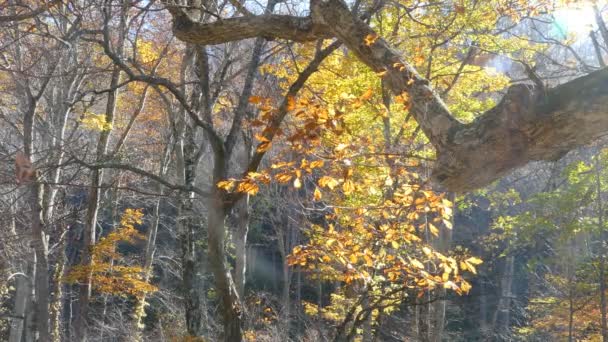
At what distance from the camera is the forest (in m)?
2.56

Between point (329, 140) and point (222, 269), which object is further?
point (222, 269)

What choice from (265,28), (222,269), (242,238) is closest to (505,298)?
(242,238)

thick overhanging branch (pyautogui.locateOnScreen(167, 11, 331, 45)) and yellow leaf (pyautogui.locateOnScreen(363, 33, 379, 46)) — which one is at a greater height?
thick overhanging branch (pyautogui.locateOnScreen(167, 11, 331, 45))

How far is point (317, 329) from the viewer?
14.7 m

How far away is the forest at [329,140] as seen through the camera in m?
2.56

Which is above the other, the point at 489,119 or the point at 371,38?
the point at 371,38

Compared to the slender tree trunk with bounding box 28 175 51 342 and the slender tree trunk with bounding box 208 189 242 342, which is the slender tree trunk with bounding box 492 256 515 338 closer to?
the slender tree trunk with bounding box 28 175 51 342

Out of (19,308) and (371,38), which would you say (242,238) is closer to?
(19,308)

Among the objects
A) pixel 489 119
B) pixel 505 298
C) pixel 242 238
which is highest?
pixel 489 119

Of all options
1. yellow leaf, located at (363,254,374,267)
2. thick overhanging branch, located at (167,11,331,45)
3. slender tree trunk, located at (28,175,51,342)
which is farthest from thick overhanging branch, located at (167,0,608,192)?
slender tree trunk, located at (28,175,51,342)

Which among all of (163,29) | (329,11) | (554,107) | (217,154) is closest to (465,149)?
(554,107)

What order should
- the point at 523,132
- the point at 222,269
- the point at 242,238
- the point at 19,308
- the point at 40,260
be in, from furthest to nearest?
the point at 19,308, the point at 242,238, the point at 40,260, the point at 222,269, the point at 523,132

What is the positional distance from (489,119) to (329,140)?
2.42 m

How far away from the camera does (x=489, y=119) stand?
7.68 feet
